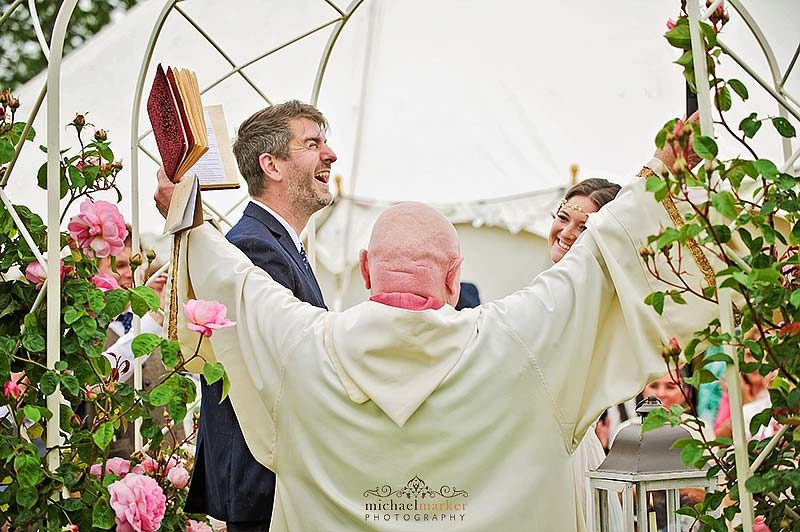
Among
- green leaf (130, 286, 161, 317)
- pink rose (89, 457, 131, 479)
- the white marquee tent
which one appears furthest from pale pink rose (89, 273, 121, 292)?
the white marquee tent

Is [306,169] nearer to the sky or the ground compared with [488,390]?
nearer to the sky

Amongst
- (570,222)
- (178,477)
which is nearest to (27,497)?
(178,477)

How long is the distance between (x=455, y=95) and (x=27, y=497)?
279 inches

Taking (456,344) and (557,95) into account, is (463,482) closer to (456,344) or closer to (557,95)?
(456,344)

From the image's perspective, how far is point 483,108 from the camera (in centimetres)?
895

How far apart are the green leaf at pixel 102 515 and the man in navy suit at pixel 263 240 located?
38 cm

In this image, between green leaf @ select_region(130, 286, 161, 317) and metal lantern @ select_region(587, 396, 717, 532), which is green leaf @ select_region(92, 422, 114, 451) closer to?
green leaf @ select_region(130, 286, 161, 317)

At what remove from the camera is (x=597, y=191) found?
3.47m

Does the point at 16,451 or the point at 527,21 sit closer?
the point at 16,451

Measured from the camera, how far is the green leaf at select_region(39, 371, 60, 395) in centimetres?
247

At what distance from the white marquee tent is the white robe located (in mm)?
5464

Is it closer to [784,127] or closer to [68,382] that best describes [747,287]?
[784,127]

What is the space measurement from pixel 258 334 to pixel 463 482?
1.98 feet

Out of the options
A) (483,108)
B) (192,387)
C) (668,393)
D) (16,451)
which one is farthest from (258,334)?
(483,108)
